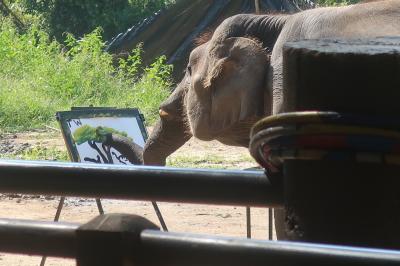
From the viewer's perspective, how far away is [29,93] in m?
13.2

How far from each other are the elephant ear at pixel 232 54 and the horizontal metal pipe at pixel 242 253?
13.0 feet

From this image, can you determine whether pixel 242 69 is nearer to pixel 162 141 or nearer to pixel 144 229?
pixel 162 141

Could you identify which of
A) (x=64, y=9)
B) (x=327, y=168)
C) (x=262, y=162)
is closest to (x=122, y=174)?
(x=262, y=162)

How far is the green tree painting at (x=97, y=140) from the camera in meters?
5.90

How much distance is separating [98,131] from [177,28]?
884cm

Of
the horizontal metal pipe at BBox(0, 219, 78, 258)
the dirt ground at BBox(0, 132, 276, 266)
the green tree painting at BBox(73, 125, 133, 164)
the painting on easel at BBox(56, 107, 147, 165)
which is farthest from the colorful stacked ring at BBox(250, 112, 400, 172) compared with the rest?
the dirt ground at BBox(0, 132, 276, 266)

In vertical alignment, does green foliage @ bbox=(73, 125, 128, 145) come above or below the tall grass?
above

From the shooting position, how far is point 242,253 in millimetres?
1213

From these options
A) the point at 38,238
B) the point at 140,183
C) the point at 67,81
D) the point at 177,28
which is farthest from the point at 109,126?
the point at 177,28

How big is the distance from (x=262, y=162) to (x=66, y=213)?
20.4 feet

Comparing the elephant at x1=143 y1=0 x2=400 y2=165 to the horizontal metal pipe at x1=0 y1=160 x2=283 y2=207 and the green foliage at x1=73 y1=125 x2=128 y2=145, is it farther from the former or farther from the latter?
the horizontal metal pipe at x1=0 y1=160 x2=283 y2=207

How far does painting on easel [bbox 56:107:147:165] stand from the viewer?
582 cm

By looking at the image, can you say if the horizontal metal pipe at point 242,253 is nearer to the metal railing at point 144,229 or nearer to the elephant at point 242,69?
the metal railing at point 144,229

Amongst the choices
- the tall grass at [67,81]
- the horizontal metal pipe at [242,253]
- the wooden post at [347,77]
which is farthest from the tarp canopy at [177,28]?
the horizontal metal pipe at [242,253]
